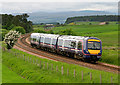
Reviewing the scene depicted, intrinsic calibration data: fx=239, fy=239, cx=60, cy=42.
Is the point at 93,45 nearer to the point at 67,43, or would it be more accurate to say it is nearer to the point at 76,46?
the point at 76,46

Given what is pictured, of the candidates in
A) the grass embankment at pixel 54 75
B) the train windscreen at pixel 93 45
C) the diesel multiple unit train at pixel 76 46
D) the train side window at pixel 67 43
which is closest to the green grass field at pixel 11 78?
the grass embankment at pixel 54 75

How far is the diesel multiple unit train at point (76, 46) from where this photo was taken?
3109 cm

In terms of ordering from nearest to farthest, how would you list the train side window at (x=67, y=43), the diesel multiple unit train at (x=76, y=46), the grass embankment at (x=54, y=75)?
the grass embankment at (x=54, y=75), the diesel multiple unit train at (x=76, y=46), the train side window at (x=67, y=43)

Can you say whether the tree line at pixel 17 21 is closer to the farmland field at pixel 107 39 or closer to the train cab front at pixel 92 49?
the farmland field at pixel 107 39

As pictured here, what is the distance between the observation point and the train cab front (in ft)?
102

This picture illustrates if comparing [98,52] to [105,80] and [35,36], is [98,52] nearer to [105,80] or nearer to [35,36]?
[105,80]

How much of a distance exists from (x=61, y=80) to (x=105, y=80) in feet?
13.2

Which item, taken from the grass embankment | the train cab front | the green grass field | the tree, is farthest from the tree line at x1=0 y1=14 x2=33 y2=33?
the train cab front

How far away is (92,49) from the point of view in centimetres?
3116

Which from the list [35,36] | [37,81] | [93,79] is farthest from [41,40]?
[93,79]

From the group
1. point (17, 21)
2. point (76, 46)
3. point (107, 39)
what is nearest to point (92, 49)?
point (76, 46)

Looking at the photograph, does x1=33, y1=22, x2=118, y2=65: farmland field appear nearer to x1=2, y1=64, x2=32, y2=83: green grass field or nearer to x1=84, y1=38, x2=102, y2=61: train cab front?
x1=84, y1=38, x2=102, y2=61: train cab front

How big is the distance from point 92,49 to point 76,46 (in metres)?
2.84

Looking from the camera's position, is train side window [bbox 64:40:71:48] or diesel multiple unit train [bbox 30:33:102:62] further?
train side window [bbox 64:40:71:48]
